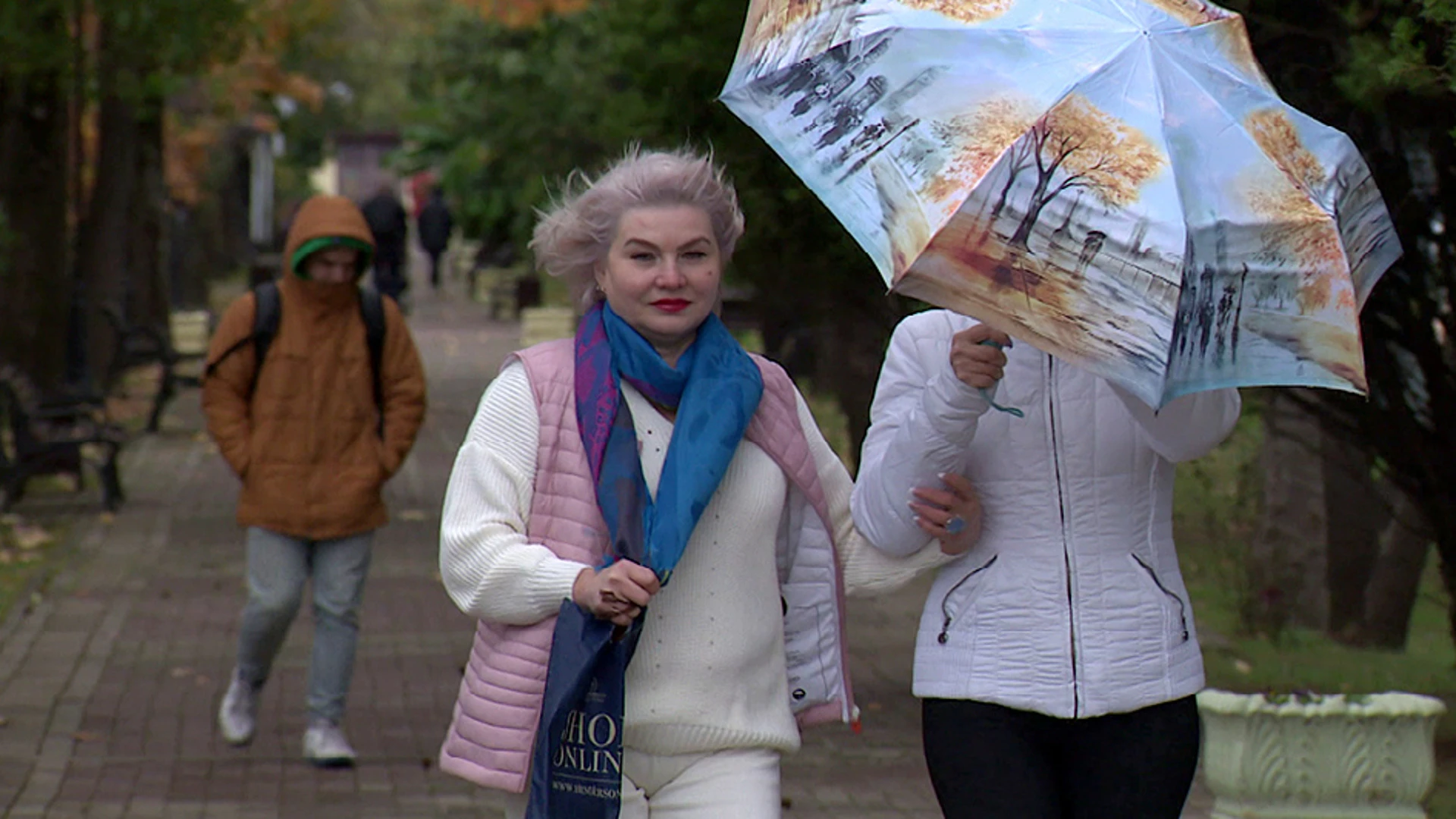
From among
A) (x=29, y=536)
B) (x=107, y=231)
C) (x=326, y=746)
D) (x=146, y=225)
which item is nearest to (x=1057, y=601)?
(x=326, y=746)

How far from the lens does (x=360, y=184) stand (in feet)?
235

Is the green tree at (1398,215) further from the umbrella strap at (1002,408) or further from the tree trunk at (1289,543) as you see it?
the tree trunk at (1289,543)

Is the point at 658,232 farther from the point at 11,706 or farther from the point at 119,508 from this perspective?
the point at 119,508

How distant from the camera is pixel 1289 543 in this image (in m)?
12.2

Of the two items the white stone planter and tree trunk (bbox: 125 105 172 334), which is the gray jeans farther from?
tree trunk (bbox: 125 105 172 334)

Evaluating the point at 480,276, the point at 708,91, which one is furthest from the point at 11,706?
the point at 480,276

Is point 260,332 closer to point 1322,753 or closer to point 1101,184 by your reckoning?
point 1322,753

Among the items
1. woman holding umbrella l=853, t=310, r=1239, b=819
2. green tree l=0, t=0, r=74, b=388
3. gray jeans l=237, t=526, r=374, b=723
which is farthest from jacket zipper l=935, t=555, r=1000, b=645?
green tree l=0, t=0, r=74, b=388

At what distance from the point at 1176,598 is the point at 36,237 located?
15.7m

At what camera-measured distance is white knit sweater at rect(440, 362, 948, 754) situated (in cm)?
383

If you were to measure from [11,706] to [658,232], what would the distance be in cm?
586

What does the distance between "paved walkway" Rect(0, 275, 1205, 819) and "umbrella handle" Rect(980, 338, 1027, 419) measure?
362cm

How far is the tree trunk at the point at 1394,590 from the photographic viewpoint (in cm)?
1148

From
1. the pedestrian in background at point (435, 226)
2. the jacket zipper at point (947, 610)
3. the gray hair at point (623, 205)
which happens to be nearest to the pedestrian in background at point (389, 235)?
the pedestrian in background at point (435, 226)
